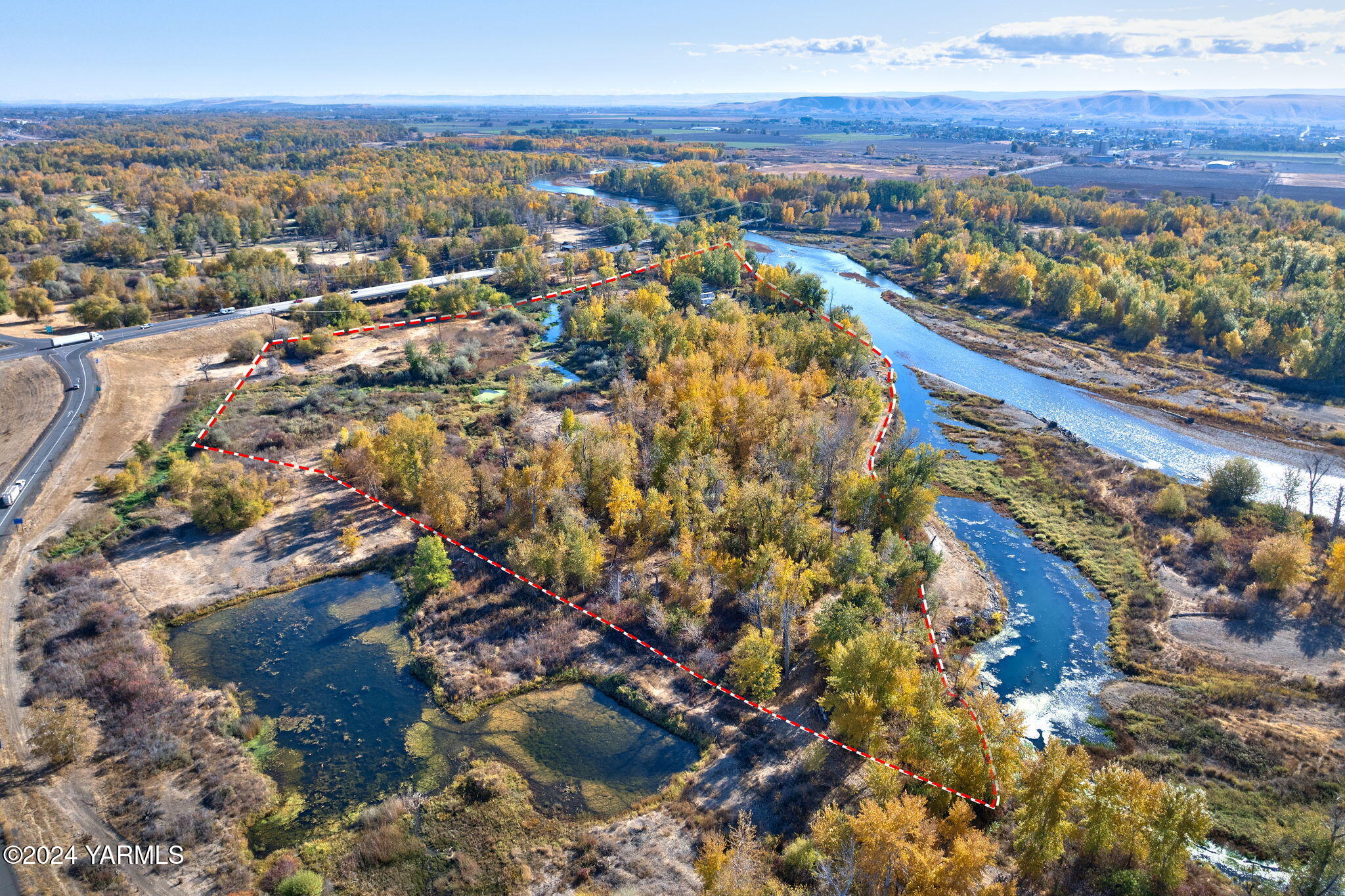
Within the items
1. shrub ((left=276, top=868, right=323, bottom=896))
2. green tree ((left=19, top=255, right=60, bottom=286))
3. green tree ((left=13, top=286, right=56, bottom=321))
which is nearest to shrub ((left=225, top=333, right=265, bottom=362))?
green tree ((left=13, top=286, right=56, bottom=321))

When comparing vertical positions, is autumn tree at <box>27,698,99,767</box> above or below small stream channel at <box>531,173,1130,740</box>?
above

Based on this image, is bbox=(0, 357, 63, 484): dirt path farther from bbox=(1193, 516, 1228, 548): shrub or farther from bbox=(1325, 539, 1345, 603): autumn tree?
bbox=(1325, 539, 1345, 603): autumn tree

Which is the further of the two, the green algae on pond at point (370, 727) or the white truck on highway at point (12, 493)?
the white truck on highway at point (12, 493)

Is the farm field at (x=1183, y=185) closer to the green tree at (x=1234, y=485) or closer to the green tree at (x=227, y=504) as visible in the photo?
A: the green tree at (x=1234, y=485)

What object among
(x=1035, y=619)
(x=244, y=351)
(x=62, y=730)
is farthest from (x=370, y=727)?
(x=244, y=351)

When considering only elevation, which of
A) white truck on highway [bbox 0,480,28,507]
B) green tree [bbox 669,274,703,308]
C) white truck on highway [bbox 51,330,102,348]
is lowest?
white truck on highway [bbox 0,480,28,507]

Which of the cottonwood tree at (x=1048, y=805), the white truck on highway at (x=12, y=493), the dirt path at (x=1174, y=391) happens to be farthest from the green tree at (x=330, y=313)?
the cottonwood tree at (x=1048, y=805)
